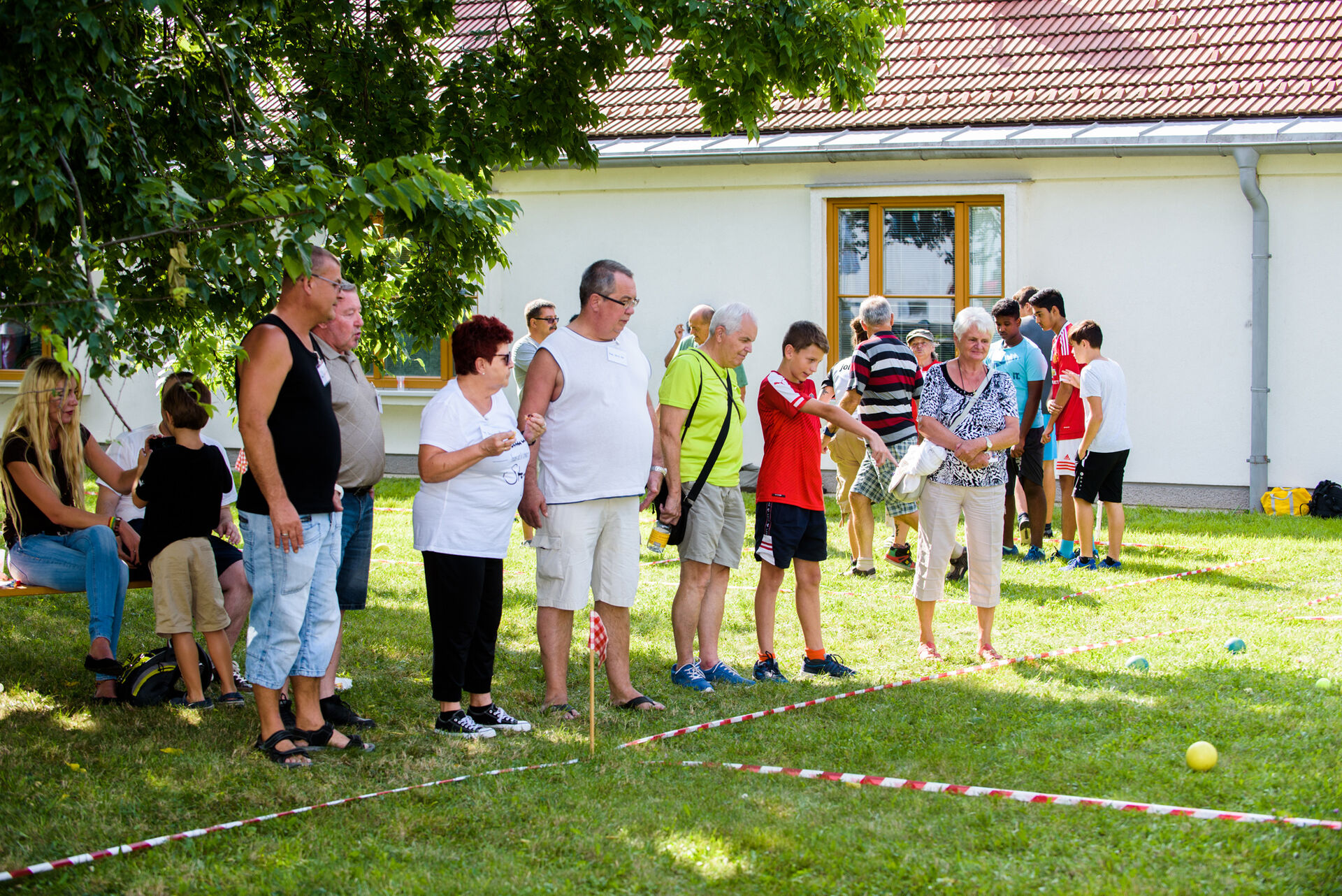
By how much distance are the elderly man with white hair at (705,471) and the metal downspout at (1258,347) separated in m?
7.87

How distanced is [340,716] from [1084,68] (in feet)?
36.2

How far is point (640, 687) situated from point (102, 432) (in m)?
13.9

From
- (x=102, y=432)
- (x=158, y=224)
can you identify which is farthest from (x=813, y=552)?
(x=102, y=432)

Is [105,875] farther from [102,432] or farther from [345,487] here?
[102,432]

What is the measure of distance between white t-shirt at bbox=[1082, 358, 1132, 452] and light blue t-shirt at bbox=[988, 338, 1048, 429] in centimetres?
35

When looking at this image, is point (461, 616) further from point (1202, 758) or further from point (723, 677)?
point (1202, 758)

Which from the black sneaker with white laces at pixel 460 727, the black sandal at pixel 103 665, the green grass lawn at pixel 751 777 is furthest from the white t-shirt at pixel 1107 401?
the black sandal at pixel 103 665

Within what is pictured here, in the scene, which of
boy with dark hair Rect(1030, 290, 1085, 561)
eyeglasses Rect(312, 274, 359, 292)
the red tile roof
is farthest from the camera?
the red tile roof

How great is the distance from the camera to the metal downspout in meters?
12.2

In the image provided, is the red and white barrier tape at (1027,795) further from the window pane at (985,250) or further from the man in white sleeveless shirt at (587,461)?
the window pane at (985,250)

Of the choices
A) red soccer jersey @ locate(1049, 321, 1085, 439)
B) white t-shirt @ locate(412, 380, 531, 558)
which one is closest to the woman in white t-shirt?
white t-shirt @ locate(412, 380, 531, 558)

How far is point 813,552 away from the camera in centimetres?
658

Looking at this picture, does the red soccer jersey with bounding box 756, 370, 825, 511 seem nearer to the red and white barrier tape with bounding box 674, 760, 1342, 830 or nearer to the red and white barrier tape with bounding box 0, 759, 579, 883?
the red and white barrier tape with bounding box 674, 760, 1342, 830

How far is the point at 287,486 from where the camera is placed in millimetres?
5000
